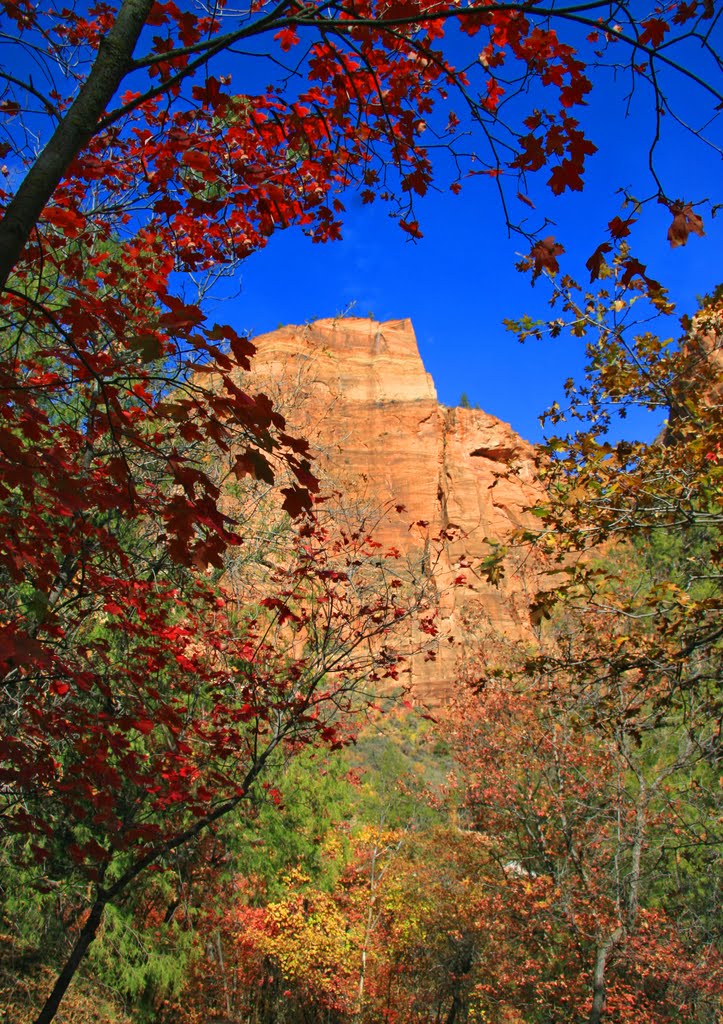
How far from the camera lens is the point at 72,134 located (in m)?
1.71

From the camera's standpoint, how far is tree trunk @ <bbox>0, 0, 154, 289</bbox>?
62.5 inches

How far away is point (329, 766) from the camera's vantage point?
15898 mm

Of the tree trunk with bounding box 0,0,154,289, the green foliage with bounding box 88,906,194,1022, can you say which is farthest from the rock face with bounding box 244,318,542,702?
the tree trunk with bounding box 0,0,154,289

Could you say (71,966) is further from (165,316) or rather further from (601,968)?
(601,968)

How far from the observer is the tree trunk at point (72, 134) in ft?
5.21

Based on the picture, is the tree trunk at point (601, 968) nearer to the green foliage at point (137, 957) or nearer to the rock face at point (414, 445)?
the green foliage at point (137, 957)

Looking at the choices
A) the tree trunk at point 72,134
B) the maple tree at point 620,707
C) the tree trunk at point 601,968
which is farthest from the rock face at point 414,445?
the tree trunk at point 72,134

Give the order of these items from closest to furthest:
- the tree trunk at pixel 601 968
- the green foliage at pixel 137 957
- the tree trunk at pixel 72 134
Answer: the tree trunk at pixel 72 134 < the tree trunk at pixel 601 968 < the green foliage at pixel 137 957

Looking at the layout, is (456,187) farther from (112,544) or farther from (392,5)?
(112,544)

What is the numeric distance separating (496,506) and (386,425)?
12.3 metres

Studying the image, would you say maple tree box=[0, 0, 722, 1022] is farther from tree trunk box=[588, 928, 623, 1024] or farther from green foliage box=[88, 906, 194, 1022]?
tree trunk box=[588, 928, 623, 1024]

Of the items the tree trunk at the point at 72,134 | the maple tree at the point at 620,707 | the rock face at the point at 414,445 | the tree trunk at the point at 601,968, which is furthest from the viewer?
the rock face at the point at 414,445

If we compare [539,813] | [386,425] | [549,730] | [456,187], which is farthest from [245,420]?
[386,425]

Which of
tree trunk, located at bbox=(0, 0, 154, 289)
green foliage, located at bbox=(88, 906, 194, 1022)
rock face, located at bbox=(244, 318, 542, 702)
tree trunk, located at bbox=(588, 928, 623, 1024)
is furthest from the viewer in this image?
rock face, located at bbox=(244, 318, 542, 702)
